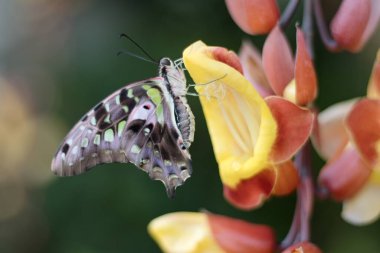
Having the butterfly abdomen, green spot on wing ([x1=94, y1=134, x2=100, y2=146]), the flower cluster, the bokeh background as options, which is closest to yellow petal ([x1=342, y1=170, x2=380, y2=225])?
the flower cluster

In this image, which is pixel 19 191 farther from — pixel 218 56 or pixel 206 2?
pixel 218 56

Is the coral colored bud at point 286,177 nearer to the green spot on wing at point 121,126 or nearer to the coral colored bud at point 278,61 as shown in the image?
the coral colored bud at point 278,61

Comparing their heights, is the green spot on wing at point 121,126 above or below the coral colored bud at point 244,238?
above

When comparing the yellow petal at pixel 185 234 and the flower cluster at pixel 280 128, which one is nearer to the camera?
the flower cluster at pixel 280 128

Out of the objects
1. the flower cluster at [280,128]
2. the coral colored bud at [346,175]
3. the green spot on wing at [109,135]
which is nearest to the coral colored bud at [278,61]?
the flower cluster at [280,128]

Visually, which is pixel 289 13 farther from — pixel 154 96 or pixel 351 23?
pixel 154 96

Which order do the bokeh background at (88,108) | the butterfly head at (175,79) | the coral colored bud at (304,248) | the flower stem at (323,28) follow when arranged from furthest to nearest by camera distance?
the bokeh background at (88,108) < the butterfly head at (175,79) < the flower stem at (323,28) < the coral colored bud at (304,248)
